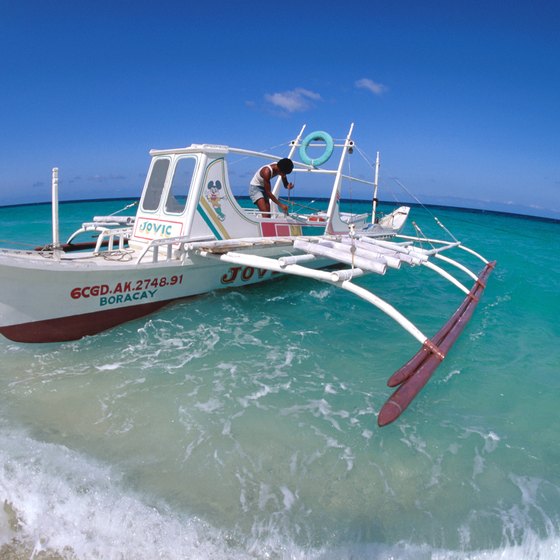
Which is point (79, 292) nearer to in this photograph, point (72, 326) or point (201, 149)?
point (72, 326)

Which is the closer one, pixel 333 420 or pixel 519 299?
pixel 333 420

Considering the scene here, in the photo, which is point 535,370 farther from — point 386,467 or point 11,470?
point 11,470

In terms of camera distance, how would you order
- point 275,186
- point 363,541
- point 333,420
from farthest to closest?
point 275,186 → point 333,420 → point 363,541

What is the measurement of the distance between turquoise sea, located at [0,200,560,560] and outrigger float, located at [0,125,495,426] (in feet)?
1.61

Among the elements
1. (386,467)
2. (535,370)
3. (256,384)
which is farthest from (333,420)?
(535,370)

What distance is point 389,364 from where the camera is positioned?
5.72m

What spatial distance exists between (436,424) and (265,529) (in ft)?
8.02

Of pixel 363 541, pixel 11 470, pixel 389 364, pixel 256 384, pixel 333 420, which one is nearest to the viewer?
pixel 363 541

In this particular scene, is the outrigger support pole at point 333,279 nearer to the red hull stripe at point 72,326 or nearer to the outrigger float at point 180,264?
the outrigger float at point 180,264

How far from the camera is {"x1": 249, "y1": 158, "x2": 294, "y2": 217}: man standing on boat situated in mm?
8195

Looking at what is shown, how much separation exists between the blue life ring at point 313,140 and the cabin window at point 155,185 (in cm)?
369

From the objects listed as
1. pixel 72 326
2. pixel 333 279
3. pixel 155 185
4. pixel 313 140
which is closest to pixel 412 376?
pixel 333 279

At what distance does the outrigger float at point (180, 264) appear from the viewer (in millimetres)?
4898

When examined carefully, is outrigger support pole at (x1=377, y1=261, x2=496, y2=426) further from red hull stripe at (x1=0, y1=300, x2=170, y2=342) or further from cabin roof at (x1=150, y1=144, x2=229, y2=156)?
cabin roof at (x1=150, y1=144, x2=229, y2=156)
